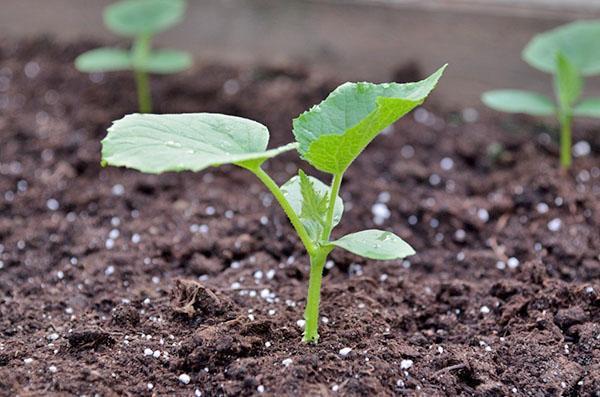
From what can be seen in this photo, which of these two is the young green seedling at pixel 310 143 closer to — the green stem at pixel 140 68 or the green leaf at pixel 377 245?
the green leaf at pixel 377 245

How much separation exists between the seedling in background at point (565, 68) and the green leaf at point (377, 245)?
94cm

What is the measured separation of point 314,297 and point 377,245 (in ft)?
0.63

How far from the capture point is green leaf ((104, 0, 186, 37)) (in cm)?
252

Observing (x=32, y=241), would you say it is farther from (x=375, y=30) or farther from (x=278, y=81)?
(x=375, y=30)

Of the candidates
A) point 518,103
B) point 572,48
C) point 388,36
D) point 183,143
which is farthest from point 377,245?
point 388,36

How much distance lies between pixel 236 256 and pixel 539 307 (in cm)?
71

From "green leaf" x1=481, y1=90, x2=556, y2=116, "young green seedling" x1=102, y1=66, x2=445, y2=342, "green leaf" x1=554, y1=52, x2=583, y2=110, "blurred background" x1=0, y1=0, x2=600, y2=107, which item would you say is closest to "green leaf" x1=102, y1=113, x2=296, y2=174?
"young green seedling" x1=102, y1=66, x2=445, y2=342

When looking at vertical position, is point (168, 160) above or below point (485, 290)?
above

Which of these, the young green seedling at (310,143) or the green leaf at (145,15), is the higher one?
the young green seedling at (310,143)

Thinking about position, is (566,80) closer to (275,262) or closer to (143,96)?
(275,262)

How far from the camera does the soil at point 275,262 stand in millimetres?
1412

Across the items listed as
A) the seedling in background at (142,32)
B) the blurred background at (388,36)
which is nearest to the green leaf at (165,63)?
the seedling in background at (142,32)

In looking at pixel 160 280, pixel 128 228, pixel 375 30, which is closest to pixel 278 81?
pixel 375 30

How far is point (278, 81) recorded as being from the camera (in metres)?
2.74
